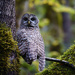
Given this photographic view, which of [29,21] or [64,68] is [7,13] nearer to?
[29,21]

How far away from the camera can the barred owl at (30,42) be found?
2.29m

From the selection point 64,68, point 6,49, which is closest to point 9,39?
point 6,49

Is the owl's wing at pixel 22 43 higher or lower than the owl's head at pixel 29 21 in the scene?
lower

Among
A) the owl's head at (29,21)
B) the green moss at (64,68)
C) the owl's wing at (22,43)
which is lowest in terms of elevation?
the green moss at (64,68)

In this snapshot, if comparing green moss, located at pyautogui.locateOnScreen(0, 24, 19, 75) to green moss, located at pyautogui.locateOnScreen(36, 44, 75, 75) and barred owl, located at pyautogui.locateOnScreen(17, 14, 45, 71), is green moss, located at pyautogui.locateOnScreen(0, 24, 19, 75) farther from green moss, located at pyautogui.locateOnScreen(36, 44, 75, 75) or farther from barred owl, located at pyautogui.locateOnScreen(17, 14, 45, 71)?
green moss, located at pyautogui.locateOnScreen(36, 44, 75, 75)

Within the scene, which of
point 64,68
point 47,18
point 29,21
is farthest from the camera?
point 47,18

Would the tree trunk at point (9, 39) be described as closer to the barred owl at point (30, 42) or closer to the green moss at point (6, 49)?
the green moss at point (6, 49)

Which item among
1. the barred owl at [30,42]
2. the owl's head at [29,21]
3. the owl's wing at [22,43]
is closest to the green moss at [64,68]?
the barred owl at [30,42]

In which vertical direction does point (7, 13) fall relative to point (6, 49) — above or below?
above

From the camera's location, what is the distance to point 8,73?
173 cm

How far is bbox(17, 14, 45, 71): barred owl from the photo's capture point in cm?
229

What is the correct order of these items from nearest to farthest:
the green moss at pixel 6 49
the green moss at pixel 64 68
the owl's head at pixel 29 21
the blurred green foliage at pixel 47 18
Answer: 1. the green moss at pixel 6 49
2. the green moss at pixel 64 68
3. the owl's head at pixel 29 21
4. the blurred green foliage at pixel 47 18

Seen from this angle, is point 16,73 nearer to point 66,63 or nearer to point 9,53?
point 9,53

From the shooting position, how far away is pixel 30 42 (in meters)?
2.39
